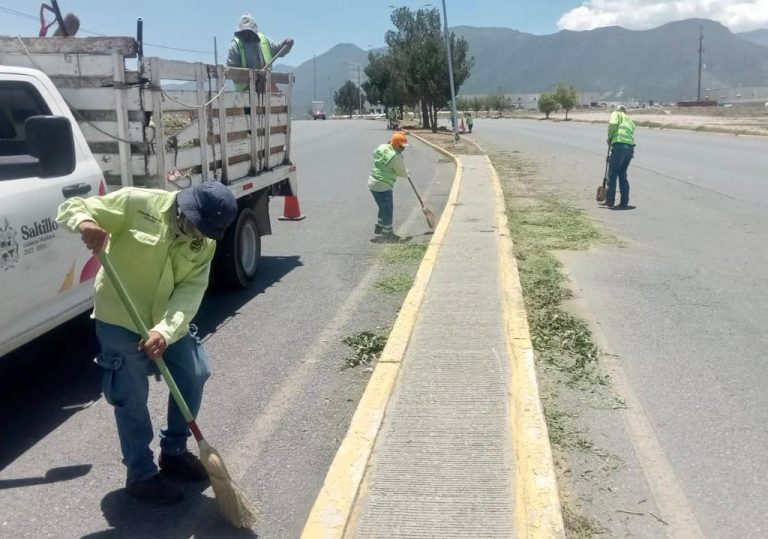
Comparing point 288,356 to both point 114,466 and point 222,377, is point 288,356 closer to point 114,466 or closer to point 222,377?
point 222,377

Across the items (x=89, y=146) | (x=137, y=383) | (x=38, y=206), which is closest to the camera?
(x=137, y=383)

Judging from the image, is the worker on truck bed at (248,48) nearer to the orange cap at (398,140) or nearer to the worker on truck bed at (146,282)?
the orange cap at (398,140)

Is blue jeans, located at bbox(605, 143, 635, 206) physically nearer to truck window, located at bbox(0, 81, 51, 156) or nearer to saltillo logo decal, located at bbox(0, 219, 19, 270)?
truck window, located at bbox(0, 81, 51, 156)

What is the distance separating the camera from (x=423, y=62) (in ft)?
173

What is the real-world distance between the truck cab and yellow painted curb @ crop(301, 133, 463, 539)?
1.88m

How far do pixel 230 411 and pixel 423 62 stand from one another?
50410 millimetres

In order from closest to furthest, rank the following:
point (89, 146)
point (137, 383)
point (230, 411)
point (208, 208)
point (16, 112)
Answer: point (208, 208)
point (137, 383)
point (230, 411)
point (16, 112)
point (89, 146)

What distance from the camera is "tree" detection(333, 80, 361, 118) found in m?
126

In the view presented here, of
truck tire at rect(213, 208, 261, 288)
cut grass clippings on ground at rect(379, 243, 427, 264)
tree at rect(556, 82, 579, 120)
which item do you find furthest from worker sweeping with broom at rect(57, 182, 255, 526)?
tree at rect(556, 82, 579, 120)

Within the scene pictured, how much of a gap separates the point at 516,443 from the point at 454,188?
11.9 m

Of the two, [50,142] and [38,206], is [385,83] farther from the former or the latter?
[50,142]

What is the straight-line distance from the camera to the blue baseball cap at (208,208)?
3359 millimetres

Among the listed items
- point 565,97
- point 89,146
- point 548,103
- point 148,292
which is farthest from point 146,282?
point 565,97

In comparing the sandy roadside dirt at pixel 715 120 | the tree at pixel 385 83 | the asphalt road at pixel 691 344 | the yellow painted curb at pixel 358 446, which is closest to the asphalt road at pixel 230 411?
the yellow painted curb at pixel 358 446
